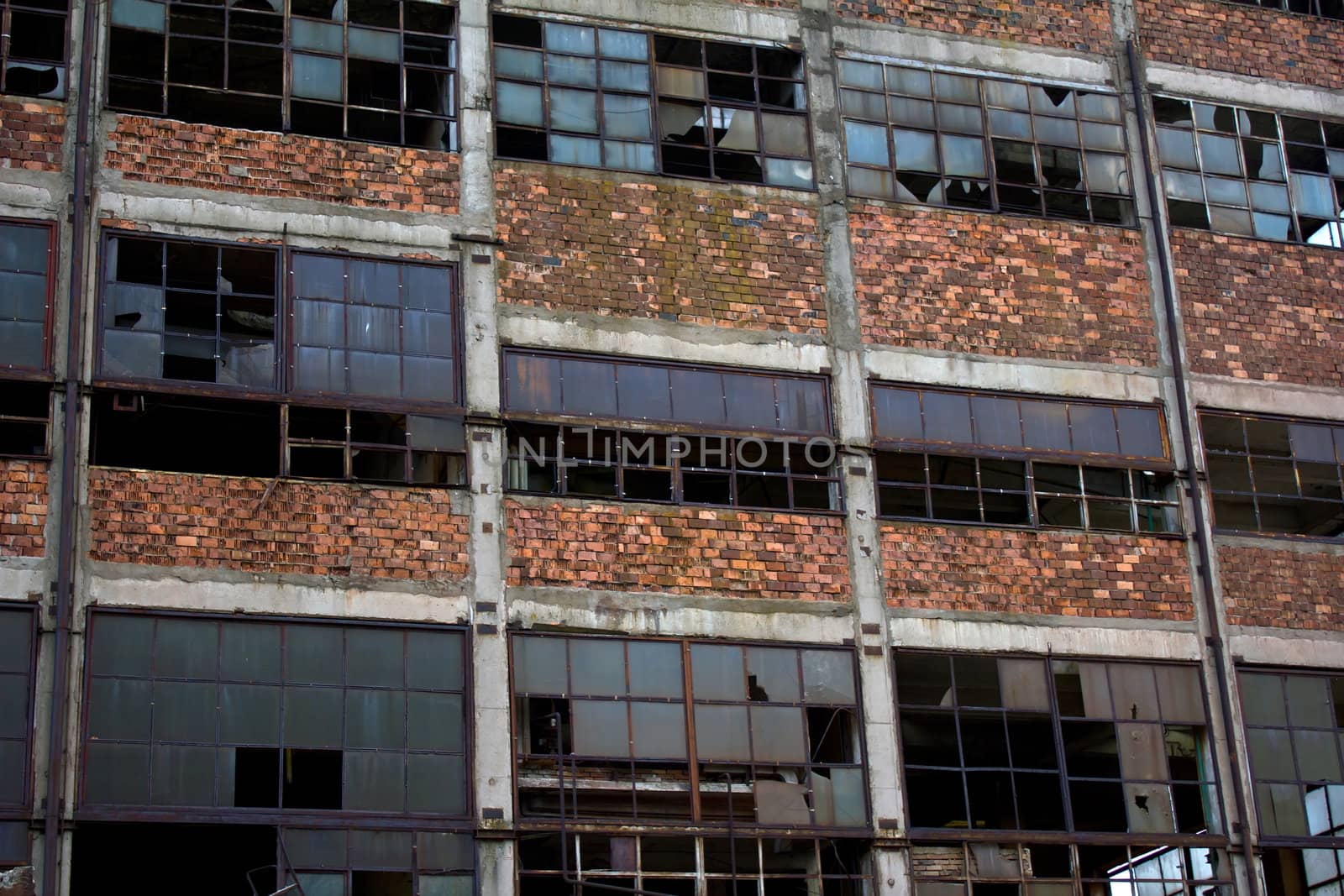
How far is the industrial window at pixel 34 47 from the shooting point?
19.6 m

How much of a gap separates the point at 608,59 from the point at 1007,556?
7189 mm

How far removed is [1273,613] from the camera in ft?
71.6

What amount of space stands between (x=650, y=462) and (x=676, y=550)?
1018mm

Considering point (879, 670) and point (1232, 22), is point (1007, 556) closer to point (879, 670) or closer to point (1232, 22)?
point (879, 670)

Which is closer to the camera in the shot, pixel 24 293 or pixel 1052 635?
pixel 24 293

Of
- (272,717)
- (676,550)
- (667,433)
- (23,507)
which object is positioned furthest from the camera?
(667,433)

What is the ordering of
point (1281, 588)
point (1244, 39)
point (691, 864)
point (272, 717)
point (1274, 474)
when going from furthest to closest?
point (1244, 39)
point (1274, 474)
point (1281, 588)
point (691, 864)
point (272, 717)

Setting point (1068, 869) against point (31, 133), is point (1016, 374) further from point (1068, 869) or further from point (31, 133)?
point (31, 133)

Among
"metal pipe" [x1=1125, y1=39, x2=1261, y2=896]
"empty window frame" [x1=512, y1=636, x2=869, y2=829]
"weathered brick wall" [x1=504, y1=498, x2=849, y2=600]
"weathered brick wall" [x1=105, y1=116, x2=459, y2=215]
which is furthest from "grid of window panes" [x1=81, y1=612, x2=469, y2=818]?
"metal pipe" [x1=1125, y1=39, x2=1261, y2=896]

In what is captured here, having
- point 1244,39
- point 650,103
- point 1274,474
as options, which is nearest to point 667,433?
point 650,103

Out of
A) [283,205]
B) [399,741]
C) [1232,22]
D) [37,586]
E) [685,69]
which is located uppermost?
[1232,22]

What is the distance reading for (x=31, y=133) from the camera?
63.7 ft

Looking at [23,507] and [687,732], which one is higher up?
[23,507]

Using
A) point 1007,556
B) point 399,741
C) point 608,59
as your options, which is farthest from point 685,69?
point 399,741
